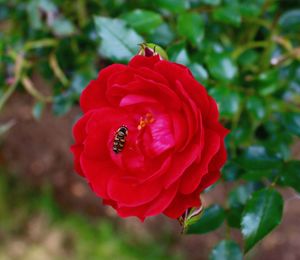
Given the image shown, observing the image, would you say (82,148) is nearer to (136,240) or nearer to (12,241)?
(136,240)

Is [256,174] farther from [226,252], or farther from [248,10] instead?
[248,10]

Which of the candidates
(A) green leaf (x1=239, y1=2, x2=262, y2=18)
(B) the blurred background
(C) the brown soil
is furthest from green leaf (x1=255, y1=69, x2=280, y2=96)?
(C) the brown soil

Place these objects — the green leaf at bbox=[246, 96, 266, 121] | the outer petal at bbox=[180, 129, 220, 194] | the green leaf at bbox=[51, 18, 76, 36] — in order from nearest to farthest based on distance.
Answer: the outer petal at bbox=[180, 129, 220, 194], the green leaf at bbox=[246, 96, 266, 121], the green leaf at bbox=[51, 18, 76, 36]

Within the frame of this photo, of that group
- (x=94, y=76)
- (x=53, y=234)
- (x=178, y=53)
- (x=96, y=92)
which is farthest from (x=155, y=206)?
A: (x=53, y=234)

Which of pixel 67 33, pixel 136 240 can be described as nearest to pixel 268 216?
pixel 67 33

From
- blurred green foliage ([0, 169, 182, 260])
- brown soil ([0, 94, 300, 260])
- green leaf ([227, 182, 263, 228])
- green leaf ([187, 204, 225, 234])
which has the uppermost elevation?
green leaf ([187, 204, 225, 234])

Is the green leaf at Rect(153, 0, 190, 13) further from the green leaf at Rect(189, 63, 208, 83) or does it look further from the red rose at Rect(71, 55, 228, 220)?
the red rose at Rect(71, 55, 228, 220)
